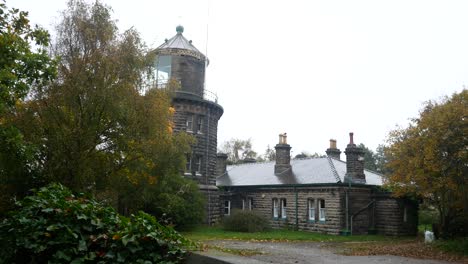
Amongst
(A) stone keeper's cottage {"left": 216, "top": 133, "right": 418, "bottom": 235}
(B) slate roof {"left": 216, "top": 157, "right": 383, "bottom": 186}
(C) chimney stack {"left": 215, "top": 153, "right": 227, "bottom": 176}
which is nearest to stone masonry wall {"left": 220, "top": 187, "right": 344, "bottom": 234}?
(A) stone keeper's cottage {"left": 216, "top": 133, "right": 418, "bottom": 235}

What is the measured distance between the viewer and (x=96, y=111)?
1446cm

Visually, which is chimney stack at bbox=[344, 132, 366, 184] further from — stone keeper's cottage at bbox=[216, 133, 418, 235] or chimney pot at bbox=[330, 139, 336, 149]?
chimney pot at bbox=[330, 139, 336, 149]

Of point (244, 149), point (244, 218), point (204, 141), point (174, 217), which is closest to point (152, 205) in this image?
point (174, 217)

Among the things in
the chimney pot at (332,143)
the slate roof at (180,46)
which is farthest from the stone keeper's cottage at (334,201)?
the slate roof at (180,46)

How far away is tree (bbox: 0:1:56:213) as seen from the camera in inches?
444

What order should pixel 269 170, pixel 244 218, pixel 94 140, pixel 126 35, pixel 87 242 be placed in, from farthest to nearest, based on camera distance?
pixel 269 170 → pixel 244 218 → pixel 126 35 → pixel 94 140 → pixel 87 242

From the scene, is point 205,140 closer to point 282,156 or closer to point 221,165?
point 282,156

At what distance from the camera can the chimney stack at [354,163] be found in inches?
1221

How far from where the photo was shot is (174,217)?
2730cm

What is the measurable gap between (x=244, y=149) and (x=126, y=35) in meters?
65.8

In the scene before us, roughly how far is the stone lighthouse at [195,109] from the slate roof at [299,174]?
13.8ft

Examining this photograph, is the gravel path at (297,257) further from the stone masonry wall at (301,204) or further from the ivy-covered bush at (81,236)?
the stone masonry wall at (301,204)

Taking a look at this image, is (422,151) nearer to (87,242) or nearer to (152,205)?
(152,205)

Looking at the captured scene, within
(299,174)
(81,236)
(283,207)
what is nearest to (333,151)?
(299,174)
